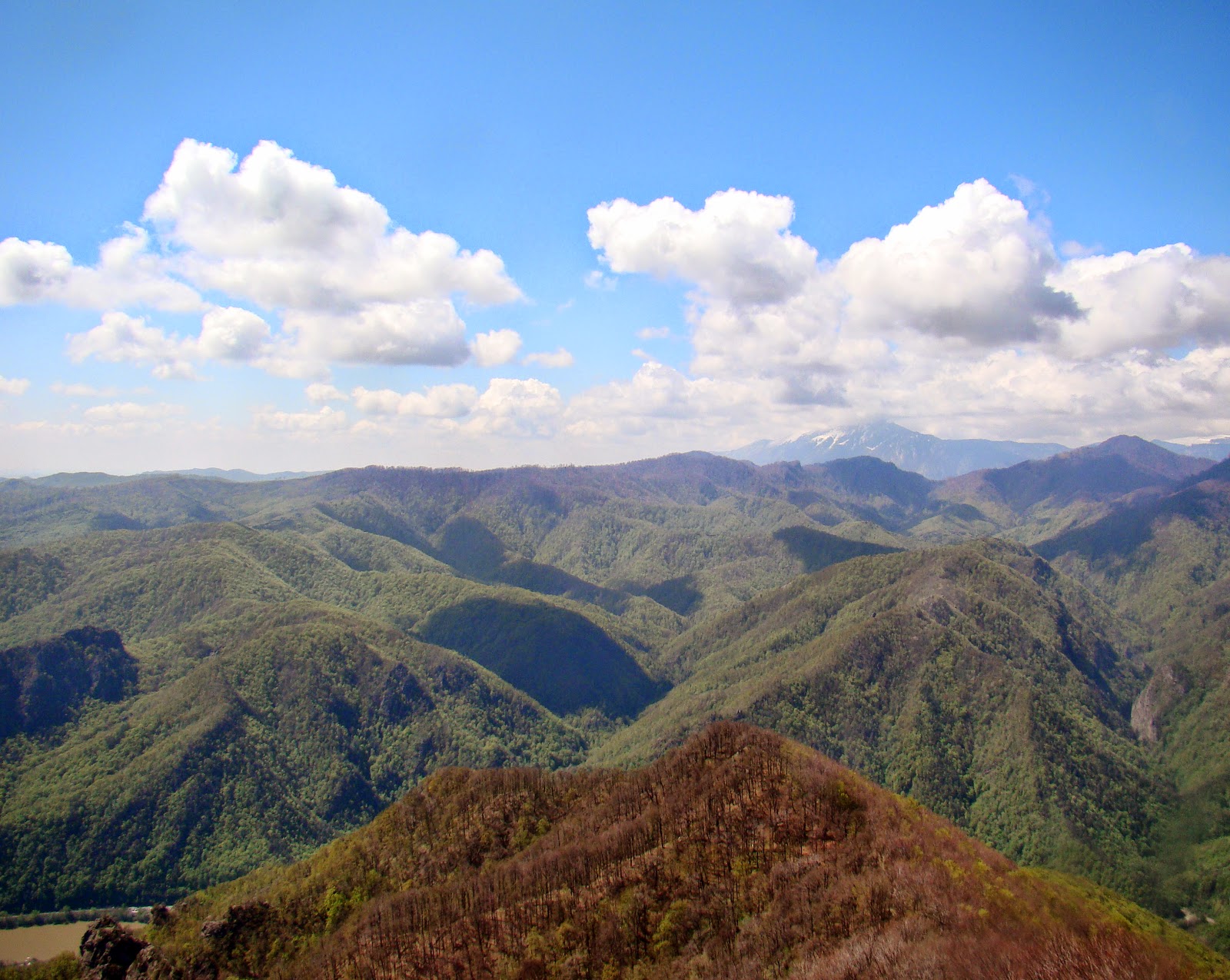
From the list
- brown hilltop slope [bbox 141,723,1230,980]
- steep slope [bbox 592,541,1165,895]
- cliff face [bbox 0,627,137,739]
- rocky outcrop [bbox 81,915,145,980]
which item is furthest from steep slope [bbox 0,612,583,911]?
rocky outcrop [bbox 81,915,145,980]

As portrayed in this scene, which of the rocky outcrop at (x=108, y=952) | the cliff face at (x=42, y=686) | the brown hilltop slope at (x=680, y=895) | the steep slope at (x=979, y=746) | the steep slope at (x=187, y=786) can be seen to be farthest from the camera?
the cliff face at (x=42, y=686)

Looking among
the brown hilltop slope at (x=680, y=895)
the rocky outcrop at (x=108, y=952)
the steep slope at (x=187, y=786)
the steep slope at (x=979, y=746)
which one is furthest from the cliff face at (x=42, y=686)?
the steep slope at (x=979, y=746)

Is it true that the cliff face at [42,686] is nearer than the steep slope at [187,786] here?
No

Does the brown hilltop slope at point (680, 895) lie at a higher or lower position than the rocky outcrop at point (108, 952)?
higher

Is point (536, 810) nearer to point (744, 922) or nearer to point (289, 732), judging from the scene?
point (744, 922)

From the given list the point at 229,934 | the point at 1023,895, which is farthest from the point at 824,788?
the point at 229,934

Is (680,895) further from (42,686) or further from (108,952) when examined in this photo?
(42,686)

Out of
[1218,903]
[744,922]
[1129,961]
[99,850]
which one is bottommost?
[1218,903]

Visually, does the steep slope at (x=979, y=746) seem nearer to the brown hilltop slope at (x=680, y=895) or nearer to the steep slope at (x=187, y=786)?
the brown hilltop slope at (x=680, y=895)
